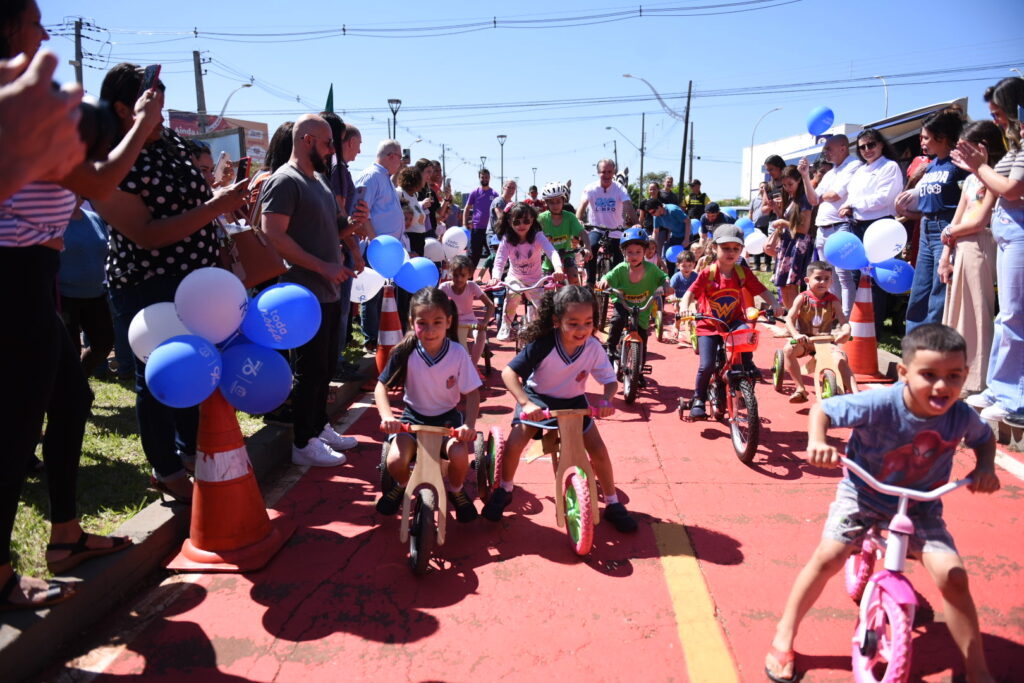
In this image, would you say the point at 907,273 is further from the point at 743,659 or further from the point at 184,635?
the point at 184,635

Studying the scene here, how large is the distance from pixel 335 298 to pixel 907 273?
584 centimetres

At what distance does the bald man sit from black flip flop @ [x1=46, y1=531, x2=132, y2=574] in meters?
1.69

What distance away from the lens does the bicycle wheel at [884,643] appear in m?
2.35

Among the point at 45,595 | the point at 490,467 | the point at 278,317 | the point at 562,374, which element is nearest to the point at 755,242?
the point at 562,374

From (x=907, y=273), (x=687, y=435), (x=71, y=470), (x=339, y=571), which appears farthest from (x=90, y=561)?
(x=907, y=273)

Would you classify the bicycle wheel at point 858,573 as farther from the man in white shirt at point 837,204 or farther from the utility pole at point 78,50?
the utility pole at point 78,50

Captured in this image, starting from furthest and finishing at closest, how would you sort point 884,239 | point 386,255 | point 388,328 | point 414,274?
point 388,328 < point 884,239 < point 414,274 < point 386,255

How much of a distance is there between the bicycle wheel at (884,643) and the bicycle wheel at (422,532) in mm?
1944

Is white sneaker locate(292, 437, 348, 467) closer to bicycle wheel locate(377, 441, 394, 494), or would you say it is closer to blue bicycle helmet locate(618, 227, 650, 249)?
bicycle wheel locate(377, 441, 394, 494)

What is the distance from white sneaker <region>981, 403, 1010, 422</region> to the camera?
5039 millimetres

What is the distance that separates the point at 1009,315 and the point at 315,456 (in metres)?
5.13

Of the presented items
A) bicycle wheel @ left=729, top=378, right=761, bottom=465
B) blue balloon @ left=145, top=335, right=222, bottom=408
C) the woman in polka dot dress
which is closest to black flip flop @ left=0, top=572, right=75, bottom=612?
blue balloon @ left=145, top=335, right=222, bottom=408

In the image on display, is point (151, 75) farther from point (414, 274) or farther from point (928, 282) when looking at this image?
point (928, 282)

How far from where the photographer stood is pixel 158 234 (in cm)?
331
